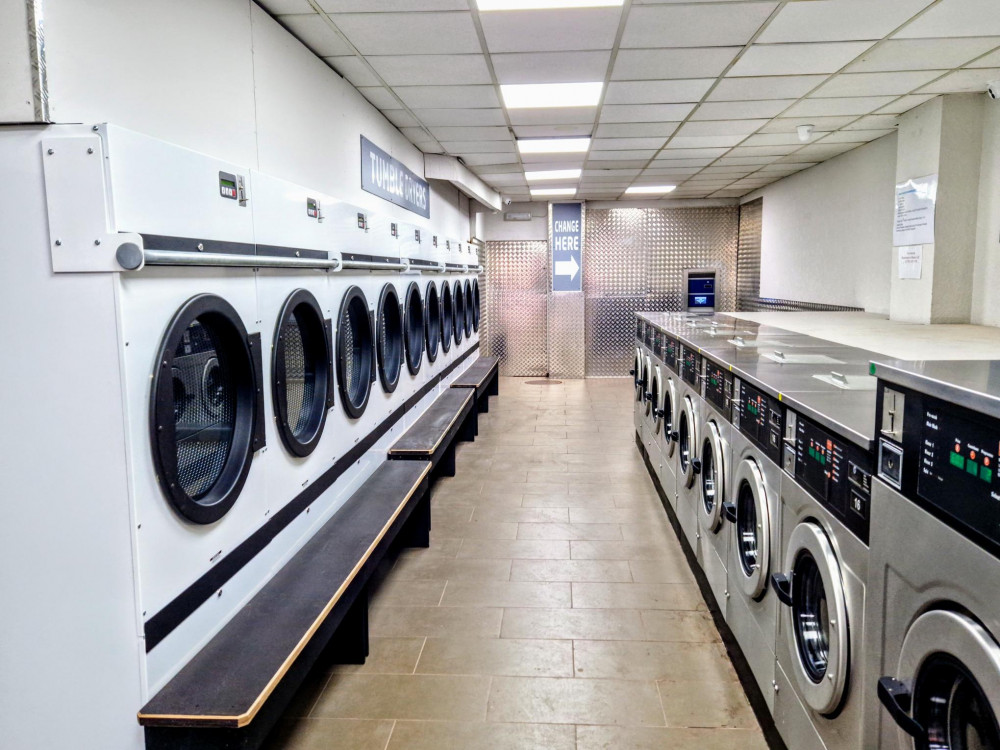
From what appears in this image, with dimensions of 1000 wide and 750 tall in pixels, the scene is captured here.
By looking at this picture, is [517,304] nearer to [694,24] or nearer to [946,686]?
[694,24]

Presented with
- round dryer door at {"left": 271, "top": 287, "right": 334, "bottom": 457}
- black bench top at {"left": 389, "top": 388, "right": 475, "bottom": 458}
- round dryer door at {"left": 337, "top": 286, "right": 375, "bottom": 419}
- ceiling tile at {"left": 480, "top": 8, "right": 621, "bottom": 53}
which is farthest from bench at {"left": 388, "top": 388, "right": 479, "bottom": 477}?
ceiling tile at {"left": 480, "top": 8, "right": 621, "bottom": 53}

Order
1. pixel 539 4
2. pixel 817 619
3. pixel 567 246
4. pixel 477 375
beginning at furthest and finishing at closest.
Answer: pixel 567 246 → pixel 477 375 → pixel 539 4 → pixel 817 619

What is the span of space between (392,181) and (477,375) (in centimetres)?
306

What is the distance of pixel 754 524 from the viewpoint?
2895 mm

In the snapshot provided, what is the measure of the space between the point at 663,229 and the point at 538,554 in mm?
8420

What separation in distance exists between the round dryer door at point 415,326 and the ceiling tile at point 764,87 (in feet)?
8.57

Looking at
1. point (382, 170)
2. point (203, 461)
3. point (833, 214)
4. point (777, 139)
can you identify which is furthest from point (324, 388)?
point (833, 214)

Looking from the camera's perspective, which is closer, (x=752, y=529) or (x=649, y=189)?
(x=752, y=529)

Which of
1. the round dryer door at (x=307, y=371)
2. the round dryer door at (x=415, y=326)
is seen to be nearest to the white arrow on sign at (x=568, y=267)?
the round dryer door at (x=415, y=326)

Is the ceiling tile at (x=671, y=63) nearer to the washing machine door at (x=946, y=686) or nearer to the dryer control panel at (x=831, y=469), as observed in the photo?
the dryer control panel at (x=831, y=469)

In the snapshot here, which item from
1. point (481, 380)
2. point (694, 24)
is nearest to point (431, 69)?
point (694, 24)

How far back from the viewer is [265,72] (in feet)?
10.8

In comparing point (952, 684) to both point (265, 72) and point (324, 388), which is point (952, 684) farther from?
point (265, 72)

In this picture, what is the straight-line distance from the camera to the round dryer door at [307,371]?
10.8 ft
